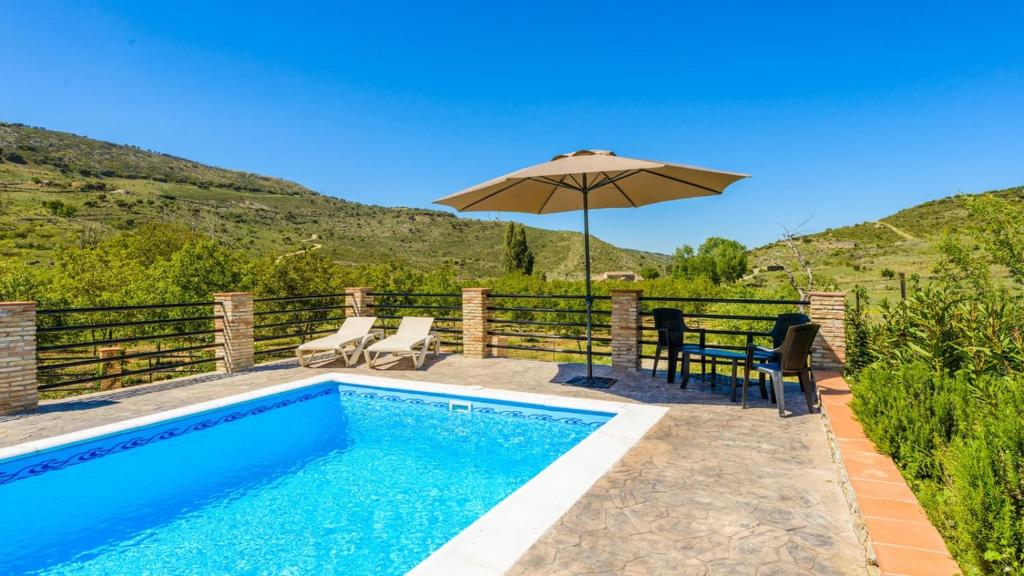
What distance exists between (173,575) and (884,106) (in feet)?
77.7

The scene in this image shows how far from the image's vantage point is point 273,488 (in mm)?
4422

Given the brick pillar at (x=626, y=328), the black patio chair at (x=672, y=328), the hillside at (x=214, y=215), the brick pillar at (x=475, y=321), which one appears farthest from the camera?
the hillside at (x=214, y=215)

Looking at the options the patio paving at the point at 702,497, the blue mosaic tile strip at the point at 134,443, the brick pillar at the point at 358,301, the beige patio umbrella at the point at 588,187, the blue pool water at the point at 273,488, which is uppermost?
the beige patio umbrella at the point at 588,187

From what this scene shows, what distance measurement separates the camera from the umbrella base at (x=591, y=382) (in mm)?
6855

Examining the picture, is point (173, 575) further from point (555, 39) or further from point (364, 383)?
point (555, 39)

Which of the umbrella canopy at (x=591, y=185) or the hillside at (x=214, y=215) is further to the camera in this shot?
the hillside at (x=214, y=215)

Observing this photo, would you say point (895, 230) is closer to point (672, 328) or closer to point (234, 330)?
point (672, 328)

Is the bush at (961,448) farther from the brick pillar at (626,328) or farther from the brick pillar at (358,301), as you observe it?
the brick pillar at (358,301)

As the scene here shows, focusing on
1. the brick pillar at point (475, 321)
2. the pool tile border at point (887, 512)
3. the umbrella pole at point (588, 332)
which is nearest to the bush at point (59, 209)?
the brick pillar at point (475, 321)

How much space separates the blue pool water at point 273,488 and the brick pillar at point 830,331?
10.2ft

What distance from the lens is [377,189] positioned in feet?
105

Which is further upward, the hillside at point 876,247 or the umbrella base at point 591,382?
the hillside at point 876,247

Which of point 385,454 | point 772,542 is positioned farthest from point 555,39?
point 772,542

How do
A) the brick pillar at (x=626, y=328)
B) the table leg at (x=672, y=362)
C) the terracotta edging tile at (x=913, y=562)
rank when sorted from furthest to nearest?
the brick pillar at (x=626, y=328) < the table leg at (x=672, y=362) < the terracotta edging tile at (x=913, y=562)
